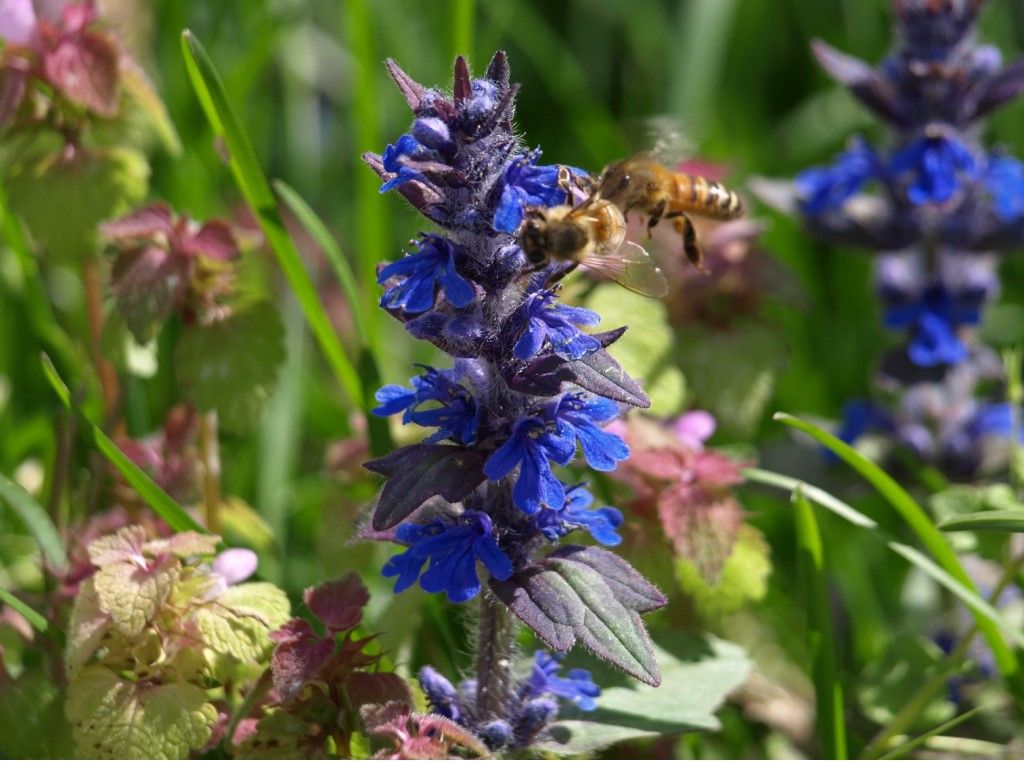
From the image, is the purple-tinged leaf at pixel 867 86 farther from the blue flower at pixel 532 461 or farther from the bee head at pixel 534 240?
the blue flower at pixel 532 461

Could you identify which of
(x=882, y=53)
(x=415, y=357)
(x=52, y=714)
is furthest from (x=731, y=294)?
(x=882, y=53)

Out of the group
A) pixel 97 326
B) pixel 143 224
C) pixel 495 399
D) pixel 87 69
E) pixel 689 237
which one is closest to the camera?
pixel 495 399

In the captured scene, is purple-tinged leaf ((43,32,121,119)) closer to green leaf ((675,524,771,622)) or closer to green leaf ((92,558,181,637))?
green leaf ((92,558,181,637))

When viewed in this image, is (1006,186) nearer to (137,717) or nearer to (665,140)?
(665,140)

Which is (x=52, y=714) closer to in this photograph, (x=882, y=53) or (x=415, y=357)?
(x=415, y=357)

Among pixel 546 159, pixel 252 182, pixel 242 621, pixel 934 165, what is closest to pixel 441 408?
pixel 242 621

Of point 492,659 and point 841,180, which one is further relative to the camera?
point 841,180
